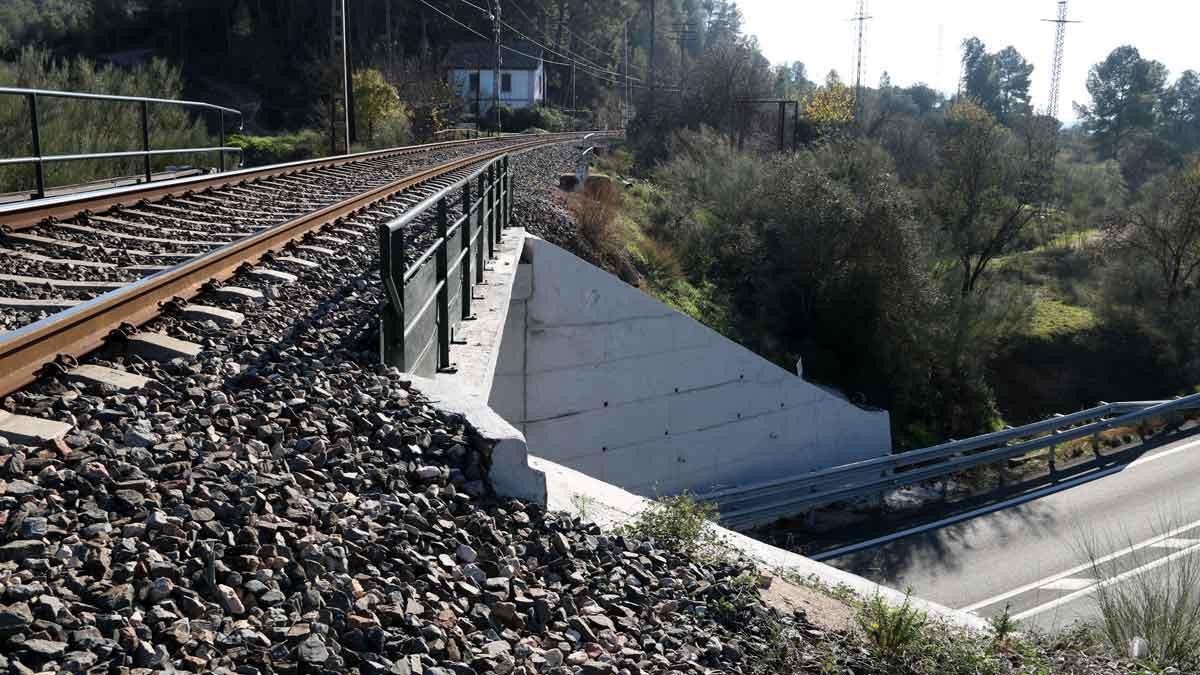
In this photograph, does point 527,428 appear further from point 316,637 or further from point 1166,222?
point 1166,222

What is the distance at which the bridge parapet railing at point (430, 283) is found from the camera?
558 centimetres

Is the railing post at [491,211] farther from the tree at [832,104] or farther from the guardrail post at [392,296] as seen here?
the tree at [832,104]

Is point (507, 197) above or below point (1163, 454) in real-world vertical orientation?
above

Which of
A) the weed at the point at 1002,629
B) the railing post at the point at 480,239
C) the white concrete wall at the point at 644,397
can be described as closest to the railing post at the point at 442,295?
the railing post at the point at 480,239

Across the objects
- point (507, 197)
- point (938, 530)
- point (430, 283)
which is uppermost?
point (507, 197)

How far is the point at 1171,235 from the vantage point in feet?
135

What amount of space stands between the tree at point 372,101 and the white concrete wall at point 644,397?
22694mm

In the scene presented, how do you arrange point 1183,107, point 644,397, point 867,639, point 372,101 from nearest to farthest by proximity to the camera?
1. point 867,639
2. point 644,397
3. point 372,101
4. point 1183,107

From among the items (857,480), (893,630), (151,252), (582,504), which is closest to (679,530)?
(582,504)

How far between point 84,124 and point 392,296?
15.8 m

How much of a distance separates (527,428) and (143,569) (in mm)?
13367

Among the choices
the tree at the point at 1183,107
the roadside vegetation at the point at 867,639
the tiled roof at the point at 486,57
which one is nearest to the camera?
the roadside vegetation at the point at 867,639

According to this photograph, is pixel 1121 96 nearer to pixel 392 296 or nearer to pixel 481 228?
pixel 481 228

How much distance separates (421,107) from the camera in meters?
45.0
